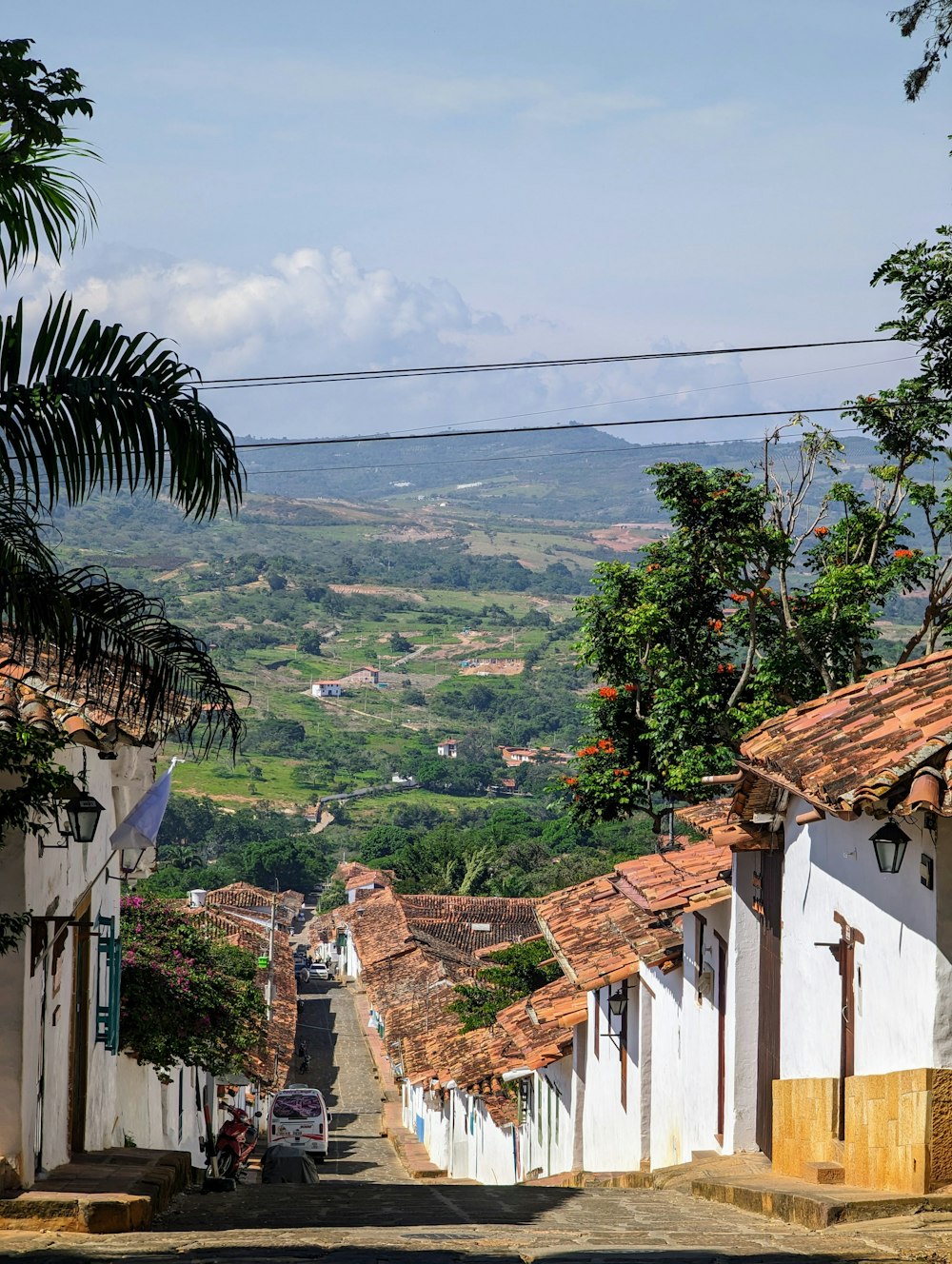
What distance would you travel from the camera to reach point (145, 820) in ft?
38.7

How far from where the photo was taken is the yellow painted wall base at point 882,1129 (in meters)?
7.30

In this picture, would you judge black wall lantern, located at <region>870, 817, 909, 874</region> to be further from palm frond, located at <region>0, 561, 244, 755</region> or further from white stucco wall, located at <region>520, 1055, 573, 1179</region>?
white stucco wall, located at <region>520, 1055, 573, 1179</region>

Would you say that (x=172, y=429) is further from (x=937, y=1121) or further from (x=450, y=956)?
(x=450, y=956)

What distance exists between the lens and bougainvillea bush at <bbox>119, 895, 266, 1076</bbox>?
15.7m

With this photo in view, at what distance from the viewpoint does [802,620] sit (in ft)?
48.4

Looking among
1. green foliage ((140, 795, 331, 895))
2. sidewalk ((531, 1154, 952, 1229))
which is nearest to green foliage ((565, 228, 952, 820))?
sidewalk ((531, 1154, 952, 1229))

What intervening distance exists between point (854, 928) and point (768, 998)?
3263mm

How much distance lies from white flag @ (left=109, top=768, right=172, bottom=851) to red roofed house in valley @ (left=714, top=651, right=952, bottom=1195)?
4.55 m

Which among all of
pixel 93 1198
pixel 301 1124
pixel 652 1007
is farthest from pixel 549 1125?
pixel 93 1198

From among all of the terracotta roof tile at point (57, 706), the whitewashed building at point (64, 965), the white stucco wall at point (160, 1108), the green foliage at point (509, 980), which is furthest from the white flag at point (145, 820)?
the green foliage at point (509, 980)

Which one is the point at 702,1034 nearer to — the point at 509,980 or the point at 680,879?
the point at 680,879

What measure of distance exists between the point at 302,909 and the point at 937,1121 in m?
101

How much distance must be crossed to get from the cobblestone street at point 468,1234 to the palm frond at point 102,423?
135 inches

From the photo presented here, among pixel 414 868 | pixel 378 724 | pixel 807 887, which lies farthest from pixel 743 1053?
pixel 378 724
